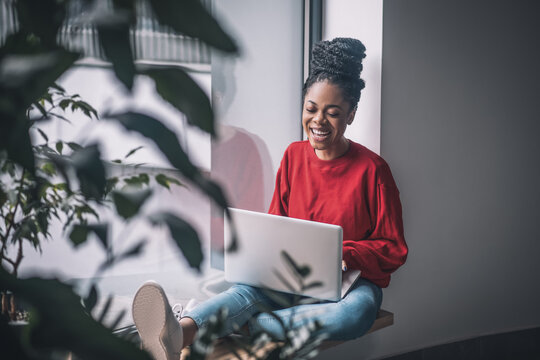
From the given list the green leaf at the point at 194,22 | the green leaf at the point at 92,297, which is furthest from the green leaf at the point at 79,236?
the green leaf at the point at 194,22

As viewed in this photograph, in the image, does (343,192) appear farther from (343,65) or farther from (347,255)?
(343,65)

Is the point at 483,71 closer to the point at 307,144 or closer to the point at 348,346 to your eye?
the point at 307,144

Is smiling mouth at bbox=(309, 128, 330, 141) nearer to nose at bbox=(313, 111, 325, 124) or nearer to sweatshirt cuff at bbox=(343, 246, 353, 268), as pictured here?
nose at bbox=(313, 111, 325, 124)

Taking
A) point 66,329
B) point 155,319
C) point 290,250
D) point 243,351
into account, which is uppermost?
point 66,329

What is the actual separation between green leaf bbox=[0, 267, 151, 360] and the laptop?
1.26m

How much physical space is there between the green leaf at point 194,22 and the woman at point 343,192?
56.7 inches

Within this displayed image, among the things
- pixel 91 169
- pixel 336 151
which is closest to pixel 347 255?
pixel 336 151

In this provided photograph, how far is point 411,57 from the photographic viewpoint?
7.02 feet

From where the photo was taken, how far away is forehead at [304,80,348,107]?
1.91m

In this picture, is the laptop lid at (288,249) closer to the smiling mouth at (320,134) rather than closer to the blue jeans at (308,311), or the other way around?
the blue jeans at (308,311)

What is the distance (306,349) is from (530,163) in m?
2.42

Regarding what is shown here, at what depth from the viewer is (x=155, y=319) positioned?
1.39 m

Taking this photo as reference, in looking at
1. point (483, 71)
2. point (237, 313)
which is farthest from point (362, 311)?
point (483, 71)

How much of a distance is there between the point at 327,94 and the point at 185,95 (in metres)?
1.62
